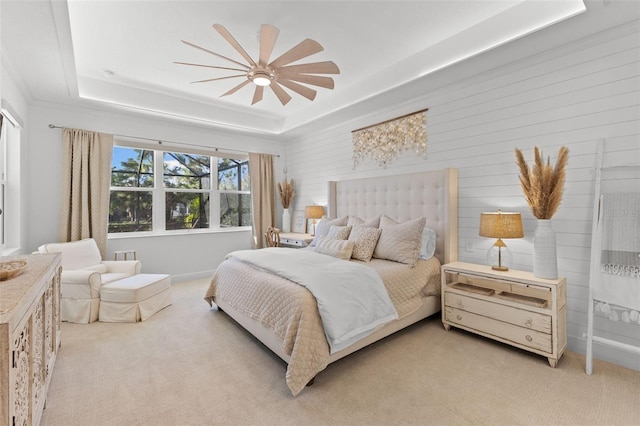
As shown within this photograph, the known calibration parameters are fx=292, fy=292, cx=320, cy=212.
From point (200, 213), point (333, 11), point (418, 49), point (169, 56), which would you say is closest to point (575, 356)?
point (418, 49)

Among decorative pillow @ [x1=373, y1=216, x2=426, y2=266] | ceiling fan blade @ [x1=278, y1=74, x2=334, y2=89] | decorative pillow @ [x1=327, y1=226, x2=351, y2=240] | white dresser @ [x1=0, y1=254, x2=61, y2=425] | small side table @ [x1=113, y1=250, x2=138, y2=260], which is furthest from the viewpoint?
small side table @ [x1=113, y1=250, x2=138, y2=260]

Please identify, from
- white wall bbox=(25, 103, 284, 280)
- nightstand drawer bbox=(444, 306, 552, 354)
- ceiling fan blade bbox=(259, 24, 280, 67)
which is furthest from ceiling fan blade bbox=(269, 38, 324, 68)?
white wall bbox=(25, 103, 284, 280)

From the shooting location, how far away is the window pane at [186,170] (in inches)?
190

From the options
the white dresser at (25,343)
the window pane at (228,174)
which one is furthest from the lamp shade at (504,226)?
the window pane at (228,174)

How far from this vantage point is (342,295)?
7.35 feet

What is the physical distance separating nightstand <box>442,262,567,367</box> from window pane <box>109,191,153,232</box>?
4400mm

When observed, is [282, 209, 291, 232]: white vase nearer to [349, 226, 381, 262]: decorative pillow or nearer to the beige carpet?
[349, 226, 381, 262]: decorative pillow

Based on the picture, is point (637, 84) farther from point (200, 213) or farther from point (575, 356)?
point (200, 213)

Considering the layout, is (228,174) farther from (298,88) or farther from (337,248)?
(337,248)

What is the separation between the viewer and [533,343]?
7.60ft

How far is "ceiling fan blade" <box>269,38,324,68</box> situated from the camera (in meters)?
2.15

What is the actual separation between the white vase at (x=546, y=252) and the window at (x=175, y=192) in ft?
15.1

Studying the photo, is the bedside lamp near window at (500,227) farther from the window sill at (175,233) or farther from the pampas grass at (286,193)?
the window sill at (175,233)

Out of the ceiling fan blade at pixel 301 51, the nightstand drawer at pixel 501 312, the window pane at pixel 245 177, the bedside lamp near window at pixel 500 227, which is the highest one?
the ceiling fan blade at pixel 301 51
